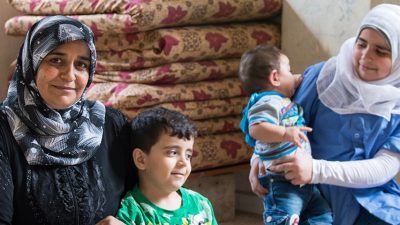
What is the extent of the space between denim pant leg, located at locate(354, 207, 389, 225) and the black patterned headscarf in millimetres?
942

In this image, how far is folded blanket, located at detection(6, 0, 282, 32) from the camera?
3199mm

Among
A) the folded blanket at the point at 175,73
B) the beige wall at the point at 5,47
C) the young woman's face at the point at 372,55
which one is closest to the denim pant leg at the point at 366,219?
the young woman's face at the point at 372,55

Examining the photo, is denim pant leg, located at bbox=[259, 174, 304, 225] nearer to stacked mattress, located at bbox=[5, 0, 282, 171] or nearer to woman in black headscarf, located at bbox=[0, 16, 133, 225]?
woman in black headscarf, located at bbox=[0, 16, 133, 225]

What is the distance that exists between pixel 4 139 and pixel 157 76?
1502mm

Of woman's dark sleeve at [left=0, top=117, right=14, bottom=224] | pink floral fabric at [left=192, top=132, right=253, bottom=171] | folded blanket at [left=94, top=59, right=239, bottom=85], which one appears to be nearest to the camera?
woman's dark sleeve at [left=0, top=117, right=14, bottom=224]

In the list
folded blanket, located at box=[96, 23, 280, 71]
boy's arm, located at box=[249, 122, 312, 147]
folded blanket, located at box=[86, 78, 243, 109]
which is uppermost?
folded blanket, located at box=[96, 23, 280, 71]

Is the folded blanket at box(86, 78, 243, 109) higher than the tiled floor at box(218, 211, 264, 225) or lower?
higher

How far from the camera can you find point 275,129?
7.47 feet

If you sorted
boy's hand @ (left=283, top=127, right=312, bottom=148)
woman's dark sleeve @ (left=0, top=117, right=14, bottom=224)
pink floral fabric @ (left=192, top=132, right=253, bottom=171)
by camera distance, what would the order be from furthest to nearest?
pink floral fabric @ (left=192, top=132, right=253, bottom=171), boy's hand @ (left=283, top=127, right=312, bottom=148), woman's dark sleeve @ (left=0, top=117, right=14, bottom=224)

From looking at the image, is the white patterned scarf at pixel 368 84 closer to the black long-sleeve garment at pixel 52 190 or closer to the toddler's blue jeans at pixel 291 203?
the toddler's blue jeans at pixel 291 203

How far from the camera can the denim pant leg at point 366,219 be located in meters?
2.33

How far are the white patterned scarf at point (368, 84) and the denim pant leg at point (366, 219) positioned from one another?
1.06ft

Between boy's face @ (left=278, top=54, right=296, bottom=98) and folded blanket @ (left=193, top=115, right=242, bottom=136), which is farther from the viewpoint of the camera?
folded blanket @ (left=193, top=115, right=242, bottom=136)

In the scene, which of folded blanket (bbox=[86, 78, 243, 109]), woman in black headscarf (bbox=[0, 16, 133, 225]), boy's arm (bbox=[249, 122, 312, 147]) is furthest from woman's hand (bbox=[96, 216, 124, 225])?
folded blanket (bbox=[86, 78, 243, 109])
